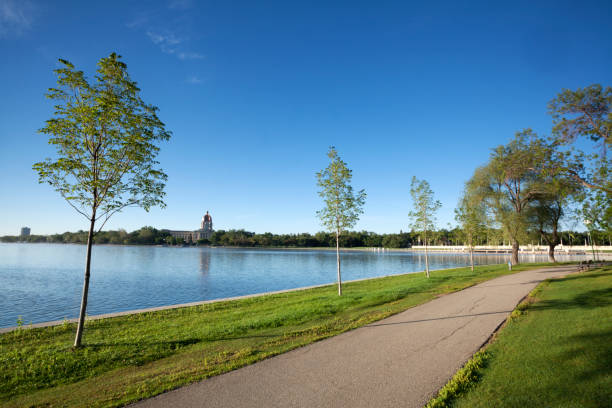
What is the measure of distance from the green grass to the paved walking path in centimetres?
59

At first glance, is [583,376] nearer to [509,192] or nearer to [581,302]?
[581,302]

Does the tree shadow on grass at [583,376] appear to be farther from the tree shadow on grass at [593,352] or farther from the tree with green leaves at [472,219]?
the tree with green leaves at [472,219]

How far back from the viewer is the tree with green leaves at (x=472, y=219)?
3194 centimetres

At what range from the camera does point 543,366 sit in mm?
5824

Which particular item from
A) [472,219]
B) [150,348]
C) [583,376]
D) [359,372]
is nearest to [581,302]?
[583,376]

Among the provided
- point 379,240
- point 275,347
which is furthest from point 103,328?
point 379,240

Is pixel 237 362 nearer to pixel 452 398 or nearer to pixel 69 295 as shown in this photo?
pixel 452 398

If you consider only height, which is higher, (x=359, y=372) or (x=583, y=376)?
(x=583, y=376)

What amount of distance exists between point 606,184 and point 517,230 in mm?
21998

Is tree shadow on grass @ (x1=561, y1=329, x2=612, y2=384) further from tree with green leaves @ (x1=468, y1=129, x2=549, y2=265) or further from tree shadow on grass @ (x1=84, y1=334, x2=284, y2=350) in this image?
tree with green leaves @ (x1=468, y1=129, x2=549, y2=265)

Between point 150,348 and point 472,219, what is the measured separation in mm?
31611

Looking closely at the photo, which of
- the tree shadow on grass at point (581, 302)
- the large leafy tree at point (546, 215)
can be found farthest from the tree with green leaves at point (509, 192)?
the tree shadow on grass at point (581, 302)

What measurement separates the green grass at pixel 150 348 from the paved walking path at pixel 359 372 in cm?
59

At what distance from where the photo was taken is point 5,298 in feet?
62.1
